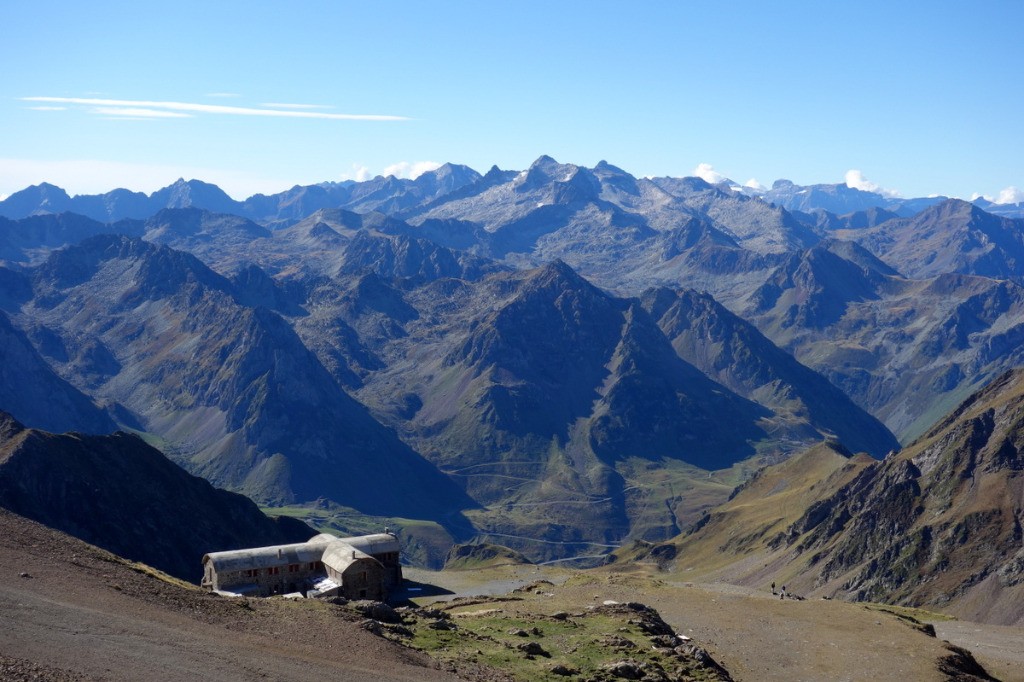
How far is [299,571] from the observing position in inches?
4523

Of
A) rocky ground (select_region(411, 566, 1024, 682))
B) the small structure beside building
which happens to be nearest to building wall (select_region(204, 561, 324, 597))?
the small structure beside building

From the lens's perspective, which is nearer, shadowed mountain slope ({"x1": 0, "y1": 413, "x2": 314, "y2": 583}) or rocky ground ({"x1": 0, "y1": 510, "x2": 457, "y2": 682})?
rocky ground ({"x1": 0, "y1": 510, "x2": 457, "y2": 682})

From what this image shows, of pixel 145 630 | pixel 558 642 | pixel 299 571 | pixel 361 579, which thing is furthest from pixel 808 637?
pixel 145 630

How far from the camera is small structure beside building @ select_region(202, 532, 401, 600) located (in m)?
110

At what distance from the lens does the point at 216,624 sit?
67938 mm

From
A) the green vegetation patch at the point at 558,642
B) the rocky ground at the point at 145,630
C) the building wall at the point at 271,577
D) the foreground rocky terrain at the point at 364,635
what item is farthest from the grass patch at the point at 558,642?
the building wall at the point at 271,577

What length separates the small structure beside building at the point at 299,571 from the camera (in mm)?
110000

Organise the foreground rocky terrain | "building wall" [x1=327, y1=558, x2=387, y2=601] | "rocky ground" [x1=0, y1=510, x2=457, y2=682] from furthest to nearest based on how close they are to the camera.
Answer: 1. "building wall" [x1=327, y1=558, x2=387, y2=601]
2. the foreground rocky terrain
3. "rocky ground" [x1=0, y1=510, x2=457, y2=682]

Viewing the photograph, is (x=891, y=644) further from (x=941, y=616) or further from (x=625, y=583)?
(x=941, y=616)

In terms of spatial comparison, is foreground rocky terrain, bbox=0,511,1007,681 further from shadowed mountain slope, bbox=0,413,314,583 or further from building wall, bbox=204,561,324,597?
shadowed mountain slope, bbox=0,413,314,583

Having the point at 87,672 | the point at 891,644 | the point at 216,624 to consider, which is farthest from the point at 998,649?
the point at 87,672

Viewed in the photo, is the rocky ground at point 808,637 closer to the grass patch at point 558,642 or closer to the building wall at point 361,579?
the grass patch at point 558,642

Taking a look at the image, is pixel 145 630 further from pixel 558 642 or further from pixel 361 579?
pixel 361 579

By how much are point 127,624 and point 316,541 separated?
185 ft
